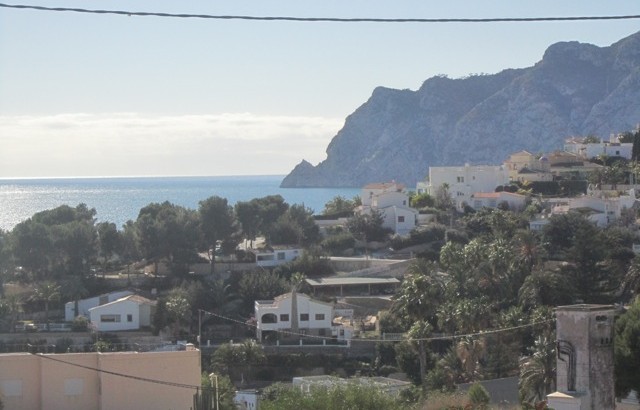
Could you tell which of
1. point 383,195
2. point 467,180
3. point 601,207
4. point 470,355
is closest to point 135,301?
point 470,355

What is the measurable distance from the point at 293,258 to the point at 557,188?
55.6 ft

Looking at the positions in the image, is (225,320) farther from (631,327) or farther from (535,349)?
(631,327)

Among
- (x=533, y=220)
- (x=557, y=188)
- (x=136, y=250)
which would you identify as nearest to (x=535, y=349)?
(x=533, y=220)

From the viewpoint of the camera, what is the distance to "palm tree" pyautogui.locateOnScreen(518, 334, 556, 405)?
93.9 ft

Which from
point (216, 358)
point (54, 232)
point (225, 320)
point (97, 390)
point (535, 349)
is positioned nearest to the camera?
point (97, 390)

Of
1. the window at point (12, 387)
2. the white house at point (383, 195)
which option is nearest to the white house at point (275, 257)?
the white house at point (383, 195)

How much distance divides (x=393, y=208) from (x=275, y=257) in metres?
7.95

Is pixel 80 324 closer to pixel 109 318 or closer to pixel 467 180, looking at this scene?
pixel 109 318

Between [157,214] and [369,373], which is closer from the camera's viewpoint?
[369,373]

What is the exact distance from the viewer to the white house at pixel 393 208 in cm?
5800

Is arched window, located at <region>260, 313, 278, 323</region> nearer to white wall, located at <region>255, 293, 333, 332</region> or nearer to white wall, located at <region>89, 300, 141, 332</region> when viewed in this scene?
white wall, located at <region>255, 293, 333, 332</region>

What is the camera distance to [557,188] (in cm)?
6269

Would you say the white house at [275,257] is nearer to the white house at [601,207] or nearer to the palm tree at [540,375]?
the white house at [601,207]

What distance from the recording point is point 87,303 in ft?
156
